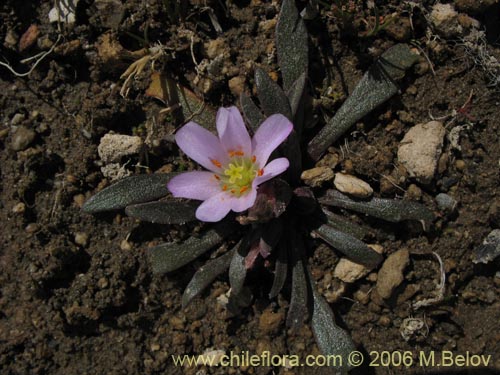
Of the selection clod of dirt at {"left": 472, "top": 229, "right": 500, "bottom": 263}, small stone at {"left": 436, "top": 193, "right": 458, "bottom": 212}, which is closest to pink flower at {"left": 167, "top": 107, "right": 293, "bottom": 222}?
small stone at {"left": 436, "top": 193, "right": 458, "bottom": 212}

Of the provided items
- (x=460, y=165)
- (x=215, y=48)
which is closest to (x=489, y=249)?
(x=460, y=165)

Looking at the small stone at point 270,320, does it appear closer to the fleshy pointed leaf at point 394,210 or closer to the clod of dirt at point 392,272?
the clod of dirt at point 392,272

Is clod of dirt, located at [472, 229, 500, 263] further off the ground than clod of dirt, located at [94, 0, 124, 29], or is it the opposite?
clod of dirt, located at [94, 0, 124, 29]

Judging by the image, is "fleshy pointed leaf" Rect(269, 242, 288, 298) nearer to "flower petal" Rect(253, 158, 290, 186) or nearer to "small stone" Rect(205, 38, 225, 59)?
"flower petal" Rect(253, 158, 290, 186)

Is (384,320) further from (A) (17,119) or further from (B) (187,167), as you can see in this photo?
(A) (17,119)

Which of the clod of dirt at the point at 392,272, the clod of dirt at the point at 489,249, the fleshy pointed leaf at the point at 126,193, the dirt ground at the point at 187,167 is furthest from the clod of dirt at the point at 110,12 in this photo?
the clod of dirt at the point at 489,249

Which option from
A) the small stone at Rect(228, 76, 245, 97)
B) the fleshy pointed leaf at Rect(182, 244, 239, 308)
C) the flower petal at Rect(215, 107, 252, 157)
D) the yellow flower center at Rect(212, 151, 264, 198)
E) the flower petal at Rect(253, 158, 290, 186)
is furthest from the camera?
the small stone at Rect(228, 76, 245, 97)
